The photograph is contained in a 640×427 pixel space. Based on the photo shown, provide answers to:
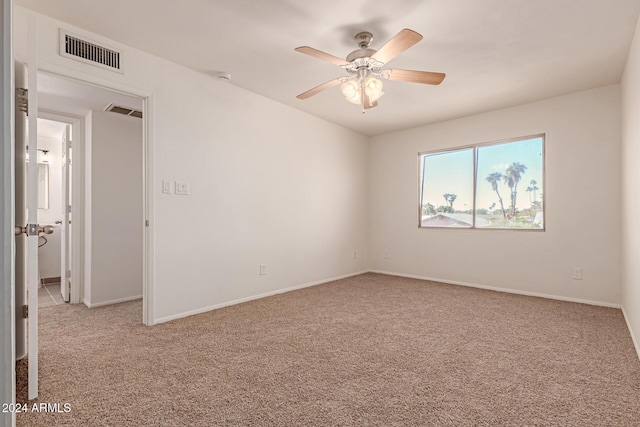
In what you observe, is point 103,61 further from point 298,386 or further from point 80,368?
point 298,386

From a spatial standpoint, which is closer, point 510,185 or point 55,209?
point 510,185

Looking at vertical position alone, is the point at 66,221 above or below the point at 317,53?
below

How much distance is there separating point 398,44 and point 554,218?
309 centimetres

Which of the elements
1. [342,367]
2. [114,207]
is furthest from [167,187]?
[342,367]

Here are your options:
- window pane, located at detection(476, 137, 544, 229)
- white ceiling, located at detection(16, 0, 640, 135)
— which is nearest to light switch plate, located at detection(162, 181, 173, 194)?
white ceiling, located at detection(16, 0, 640, 135)

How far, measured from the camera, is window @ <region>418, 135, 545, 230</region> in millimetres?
4066

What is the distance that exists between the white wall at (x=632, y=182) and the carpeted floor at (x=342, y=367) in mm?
259

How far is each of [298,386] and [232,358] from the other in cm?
59

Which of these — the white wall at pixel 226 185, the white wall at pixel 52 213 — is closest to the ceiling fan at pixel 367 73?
the white wall at pixel 226 185

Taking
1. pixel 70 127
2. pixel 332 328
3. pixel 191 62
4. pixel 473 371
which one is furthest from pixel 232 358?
pixel 70 127

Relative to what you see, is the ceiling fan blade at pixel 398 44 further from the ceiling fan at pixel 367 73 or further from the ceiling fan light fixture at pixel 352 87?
the ceiling fan light fixture at pixel 352 87

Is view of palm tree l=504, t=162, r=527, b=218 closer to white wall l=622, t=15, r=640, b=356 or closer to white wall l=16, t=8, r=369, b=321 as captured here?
white wall l=622, t=15, r=640, b=356

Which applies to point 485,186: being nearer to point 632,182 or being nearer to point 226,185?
point 632,182

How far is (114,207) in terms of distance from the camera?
3.83 meters
